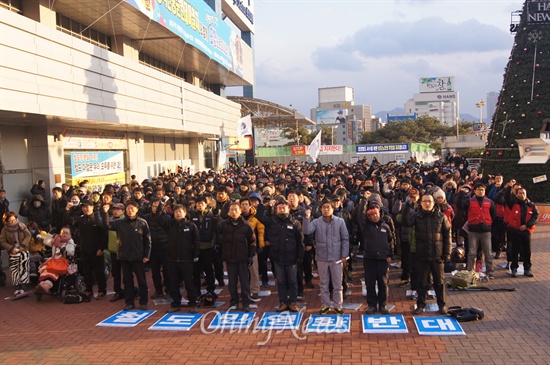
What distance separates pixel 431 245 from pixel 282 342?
8.47 feet

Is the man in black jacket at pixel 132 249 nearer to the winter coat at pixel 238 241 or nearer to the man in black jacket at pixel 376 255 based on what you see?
the winter coat at pixel 238 241

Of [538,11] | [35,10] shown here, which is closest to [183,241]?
[35,10]

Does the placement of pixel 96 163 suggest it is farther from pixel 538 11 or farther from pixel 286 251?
pixel 538 11

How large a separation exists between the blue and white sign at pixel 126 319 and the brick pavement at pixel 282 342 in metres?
0.14

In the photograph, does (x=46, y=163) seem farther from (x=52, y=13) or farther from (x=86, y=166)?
(x=52, y=13)

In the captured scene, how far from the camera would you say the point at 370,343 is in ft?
20.3

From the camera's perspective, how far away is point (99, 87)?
1484 cm

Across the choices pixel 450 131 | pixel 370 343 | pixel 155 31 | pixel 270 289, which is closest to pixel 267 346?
pixel 370 343

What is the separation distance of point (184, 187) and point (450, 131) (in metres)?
69.1

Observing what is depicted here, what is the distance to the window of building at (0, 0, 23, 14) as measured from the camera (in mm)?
12891

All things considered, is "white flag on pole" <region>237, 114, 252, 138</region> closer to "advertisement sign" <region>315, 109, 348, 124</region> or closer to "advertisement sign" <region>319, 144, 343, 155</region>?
"advertisement sign" <region>319, 144, 343, 155</region>

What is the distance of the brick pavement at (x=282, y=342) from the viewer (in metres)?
5.78

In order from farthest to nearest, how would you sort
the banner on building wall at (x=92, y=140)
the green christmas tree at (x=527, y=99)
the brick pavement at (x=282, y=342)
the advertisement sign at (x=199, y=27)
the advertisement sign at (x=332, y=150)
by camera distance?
1. the advertisement sign at (x=332, y=150)
2. the advertisement sign at (x=199, y=27)
3. the green christmas tree at (x=527, y=99)
4. the banner on building wall at (x=92, y=140)
5. the brick pavement at (x=282, y=342)

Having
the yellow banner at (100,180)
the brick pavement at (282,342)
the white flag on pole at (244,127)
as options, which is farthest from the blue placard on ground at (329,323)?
the white flag on pole at (244,127)
